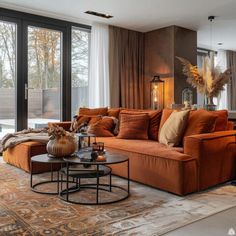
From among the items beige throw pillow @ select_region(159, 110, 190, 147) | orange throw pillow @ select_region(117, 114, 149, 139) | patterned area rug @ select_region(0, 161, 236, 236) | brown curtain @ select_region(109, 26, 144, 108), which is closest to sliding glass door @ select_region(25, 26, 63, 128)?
brown curtain @ select_region(109, 26, 144, 108)

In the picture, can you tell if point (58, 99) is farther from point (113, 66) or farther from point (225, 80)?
point (225, 80)

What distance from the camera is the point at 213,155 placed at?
3080 millimetres

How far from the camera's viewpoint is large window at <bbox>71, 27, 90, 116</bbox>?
5.95m

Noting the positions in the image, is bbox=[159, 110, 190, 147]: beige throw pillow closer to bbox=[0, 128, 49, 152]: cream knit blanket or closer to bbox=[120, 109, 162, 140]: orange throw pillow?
bbox=[120, 109, 162, 140]: orange throw pillow

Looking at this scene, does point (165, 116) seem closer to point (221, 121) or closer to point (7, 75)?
point (221, 121)

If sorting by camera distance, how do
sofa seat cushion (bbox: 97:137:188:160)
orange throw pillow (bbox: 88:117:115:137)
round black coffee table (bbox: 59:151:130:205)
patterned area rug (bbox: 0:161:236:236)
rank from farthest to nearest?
orange throw pillow (bbox: 88:117:115:137)
sofa seat cushion (bbox: 97:137:188:160)
round black coffee table (bbox: 59:151:130:205)
patterned area rug (bbox: 0:161:236:236)

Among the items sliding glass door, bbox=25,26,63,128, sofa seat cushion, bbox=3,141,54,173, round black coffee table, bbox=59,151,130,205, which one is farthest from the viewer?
sliding glass door, bbox=25,26,63,128

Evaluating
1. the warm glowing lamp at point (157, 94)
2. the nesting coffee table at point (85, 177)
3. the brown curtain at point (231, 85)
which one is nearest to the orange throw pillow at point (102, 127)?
the nesting coffee table at point (85, 177)

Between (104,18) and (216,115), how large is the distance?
3219 millimetres

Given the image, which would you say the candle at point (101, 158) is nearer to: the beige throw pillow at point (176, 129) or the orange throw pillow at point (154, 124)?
the beige throw pillow at point (176, 129)

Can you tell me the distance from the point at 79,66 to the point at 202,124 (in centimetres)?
338

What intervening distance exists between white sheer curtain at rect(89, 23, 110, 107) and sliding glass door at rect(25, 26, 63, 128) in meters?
0.65

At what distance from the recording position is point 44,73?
5.59 m

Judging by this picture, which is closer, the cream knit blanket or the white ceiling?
the cream knit blanket
